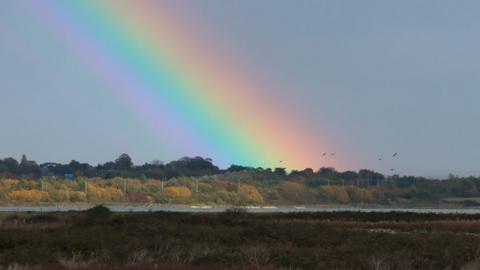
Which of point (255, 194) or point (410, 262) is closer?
point (410, 262)

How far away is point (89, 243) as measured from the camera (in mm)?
28312

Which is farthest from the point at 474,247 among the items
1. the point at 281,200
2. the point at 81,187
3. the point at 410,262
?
the point at 281,200

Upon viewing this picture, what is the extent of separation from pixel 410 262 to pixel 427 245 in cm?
785

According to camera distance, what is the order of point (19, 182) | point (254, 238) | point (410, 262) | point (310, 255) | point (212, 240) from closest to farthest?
1. point (410, 262)
2. point (310, 255)
3. point (212, 240)
4. point (254, 238)
5. point (19, 182)

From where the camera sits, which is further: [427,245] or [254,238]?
[254,238]

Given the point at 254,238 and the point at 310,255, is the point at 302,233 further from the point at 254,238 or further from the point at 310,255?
the point at 310,255

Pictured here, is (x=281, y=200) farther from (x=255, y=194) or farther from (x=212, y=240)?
(x=212, y=240)

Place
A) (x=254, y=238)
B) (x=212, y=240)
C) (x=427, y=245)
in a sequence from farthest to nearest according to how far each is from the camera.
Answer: (x=254, y=238)
(x=212, y=240)
(x=427, y=245)

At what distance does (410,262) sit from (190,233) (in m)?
18.2

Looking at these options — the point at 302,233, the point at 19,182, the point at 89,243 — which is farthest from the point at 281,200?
the point at 89,243

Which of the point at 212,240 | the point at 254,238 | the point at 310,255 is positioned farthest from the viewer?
the point at 254,238

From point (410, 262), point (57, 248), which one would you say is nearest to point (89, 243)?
point (57, 248)

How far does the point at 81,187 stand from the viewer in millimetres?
166625

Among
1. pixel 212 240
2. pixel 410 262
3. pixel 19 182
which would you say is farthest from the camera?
pixel 19 182
